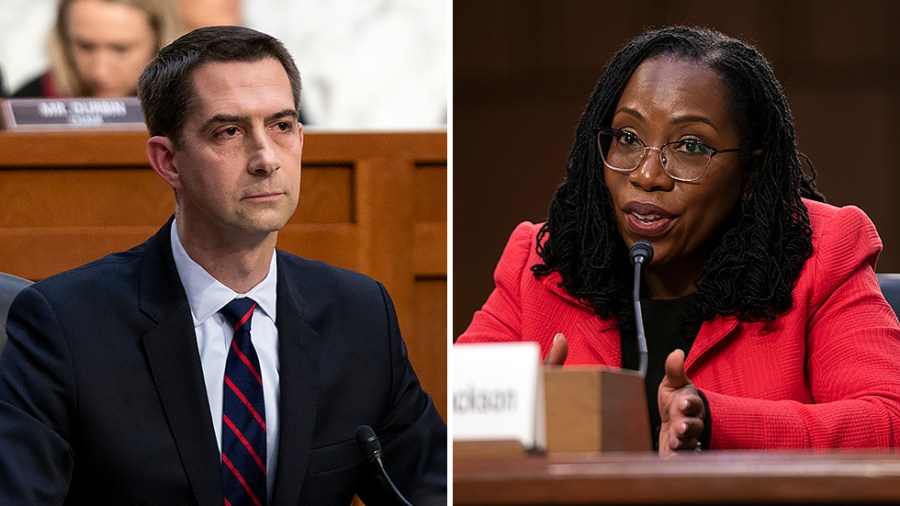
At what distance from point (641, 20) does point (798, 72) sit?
39 cm

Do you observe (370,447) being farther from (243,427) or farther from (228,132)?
(228,132)

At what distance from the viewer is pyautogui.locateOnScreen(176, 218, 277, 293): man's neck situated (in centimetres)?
135

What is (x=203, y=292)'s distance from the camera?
133cm

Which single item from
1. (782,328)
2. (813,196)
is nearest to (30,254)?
(782,328)

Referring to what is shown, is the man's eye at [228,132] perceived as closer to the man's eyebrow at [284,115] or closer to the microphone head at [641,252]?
the man's eyebrow at [284,115]

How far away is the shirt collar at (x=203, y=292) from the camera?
133cm

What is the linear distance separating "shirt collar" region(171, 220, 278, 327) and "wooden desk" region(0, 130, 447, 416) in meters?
0.29

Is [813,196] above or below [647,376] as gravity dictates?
above

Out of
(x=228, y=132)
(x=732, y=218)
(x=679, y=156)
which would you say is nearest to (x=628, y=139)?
(x=679, y=156)

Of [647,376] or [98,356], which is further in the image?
[647,376]

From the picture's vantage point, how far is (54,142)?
164 cm

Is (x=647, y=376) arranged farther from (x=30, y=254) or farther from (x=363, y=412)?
(x=30, y=254)

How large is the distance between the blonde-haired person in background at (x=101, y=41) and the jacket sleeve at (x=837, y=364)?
1.06 meters

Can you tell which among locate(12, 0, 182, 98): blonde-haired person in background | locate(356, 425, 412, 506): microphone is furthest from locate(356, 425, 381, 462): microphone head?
locate(12, 0, 182, 98): blonde-haired person in background
